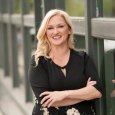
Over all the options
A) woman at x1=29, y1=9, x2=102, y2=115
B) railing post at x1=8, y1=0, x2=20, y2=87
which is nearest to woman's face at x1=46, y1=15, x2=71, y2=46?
woman at x1=29, y1=9, x2=102, y2=115

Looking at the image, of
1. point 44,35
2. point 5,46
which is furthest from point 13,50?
point 44,35

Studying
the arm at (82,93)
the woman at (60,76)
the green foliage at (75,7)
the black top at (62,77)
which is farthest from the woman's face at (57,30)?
the green foliage at (75,7)

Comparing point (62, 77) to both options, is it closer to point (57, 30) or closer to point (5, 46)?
point (57, 30)

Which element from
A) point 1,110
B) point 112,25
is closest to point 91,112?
point 112,25

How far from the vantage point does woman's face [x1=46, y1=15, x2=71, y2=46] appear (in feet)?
12.3

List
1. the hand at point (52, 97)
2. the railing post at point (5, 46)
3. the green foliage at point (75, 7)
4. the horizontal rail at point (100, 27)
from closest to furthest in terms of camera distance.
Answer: the hand at point (52, 97), the horizontal rail at point (100, 27), the green foliage at point (75, 7), the railing post at point (5, 46)

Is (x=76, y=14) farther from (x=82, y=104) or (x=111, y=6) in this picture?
(x=82, y=104)

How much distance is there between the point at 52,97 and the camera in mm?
3662

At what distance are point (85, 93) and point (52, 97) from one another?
0.84 feet

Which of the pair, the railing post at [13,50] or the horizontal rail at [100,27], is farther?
the railing post at [13,50]

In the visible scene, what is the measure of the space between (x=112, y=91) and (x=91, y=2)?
821mm

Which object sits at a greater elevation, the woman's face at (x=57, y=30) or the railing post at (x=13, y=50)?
the woman's face at (x=57, y=30)

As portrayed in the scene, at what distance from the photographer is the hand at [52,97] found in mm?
3650

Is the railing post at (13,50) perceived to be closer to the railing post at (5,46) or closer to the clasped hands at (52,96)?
the railing post at (5,46)
